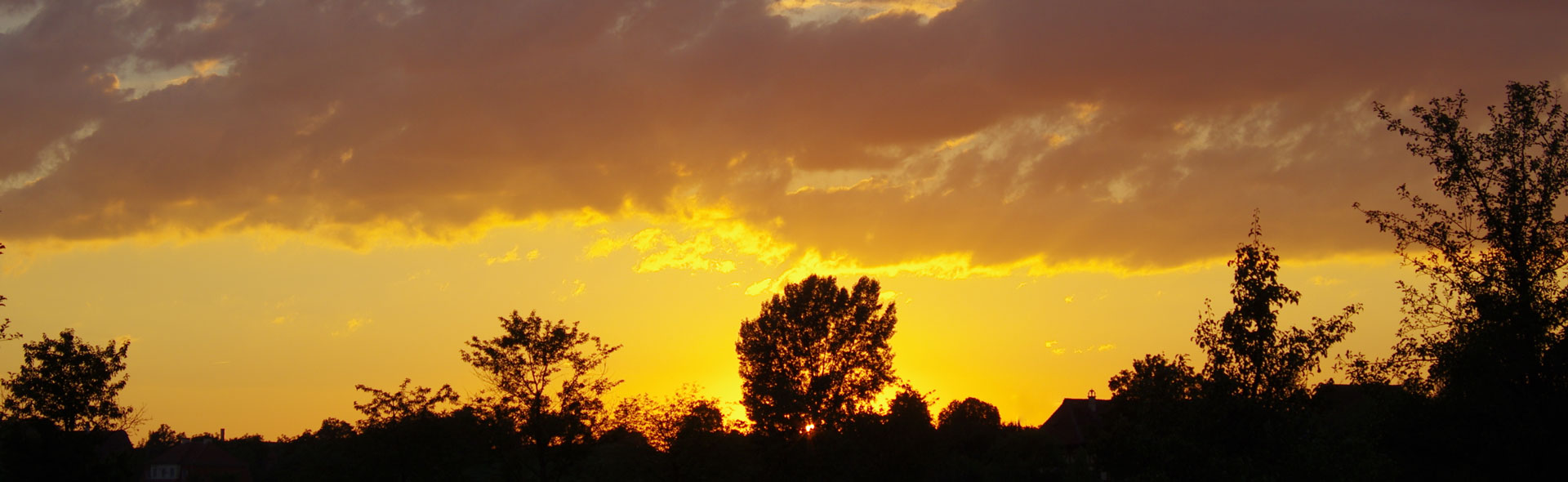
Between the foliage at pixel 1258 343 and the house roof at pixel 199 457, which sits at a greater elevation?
the house roof at pixel 199 457

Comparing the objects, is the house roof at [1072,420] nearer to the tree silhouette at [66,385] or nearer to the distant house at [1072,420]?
the distant house at [1072,420]

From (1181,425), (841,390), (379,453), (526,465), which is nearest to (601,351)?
(526,465)

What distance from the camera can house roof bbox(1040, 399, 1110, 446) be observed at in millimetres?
88875

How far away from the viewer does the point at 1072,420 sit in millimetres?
92750

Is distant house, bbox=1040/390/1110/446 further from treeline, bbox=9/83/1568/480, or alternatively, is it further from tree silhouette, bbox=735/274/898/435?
tree silhouette, bbox=735/274/898/435

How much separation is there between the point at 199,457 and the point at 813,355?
90413mm

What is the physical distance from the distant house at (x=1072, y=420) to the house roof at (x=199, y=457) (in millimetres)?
91536

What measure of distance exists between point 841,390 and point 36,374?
1730 inches

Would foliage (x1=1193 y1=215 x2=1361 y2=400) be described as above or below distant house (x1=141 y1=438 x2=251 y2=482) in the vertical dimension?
below

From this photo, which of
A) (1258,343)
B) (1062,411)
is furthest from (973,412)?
(1258,343)

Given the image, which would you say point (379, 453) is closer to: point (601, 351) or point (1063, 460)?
point (601, 351)

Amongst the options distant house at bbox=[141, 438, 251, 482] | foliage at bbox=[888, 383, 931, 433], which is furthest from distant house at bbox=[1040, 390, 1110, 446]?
distant house at bbox=[141, 438, 251, 482]

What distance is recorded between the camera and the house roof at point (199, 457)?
12588cm

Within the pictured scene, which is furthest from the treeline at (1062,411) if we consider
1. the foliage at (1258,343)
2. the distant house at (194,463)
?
the distant house at (194,463)
